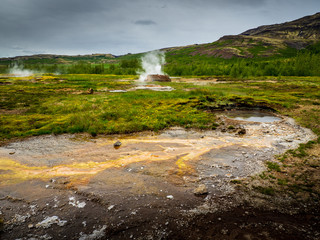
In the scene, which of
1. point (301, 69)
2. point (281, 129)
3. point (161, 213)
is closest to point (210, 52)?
point (301, 69)

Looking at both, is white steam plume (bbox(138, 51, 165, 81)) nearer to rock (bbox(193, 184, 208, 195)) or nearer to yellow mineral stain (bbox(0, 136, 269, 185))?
yellow mineral stain (bbox(0, 136, 269, 185))

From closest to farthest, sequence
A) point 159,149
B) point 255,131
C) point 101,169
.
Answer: point 101,169
point 159,149
point 255,131

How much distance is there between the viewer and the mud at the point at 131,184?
15.3 ft

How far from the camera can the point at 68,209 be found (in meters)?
5.32

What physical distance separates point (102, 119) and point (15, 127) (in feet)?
20.0

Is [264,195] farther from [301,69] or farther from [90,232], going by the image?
[301,69]

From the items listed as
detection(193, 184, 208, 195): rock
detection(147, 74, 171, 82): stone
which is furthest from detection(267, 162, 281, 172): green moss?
detection(147, 74, 171, 82): stone

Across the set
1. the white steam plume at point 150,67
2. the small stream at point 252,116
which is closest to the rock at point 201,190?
the small stream at point 252,116

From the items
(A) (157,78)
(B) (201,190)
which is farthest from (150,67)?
(B) (201,190)

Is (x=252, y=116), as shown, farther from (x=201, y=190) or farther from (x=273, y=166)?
(x=201, y=190)

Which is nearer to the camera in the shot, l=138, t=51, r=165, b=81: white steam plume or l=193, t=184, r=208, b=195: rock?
l=193, t=184, r=208, b=195: rock

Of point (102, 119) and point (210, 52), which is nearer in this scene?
point (102, 119)

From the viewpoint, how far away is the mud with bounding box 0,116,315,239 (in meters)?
4.66

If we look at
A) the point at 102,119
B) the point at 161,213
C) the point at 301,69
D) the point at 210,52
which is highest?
the point at 210,52
